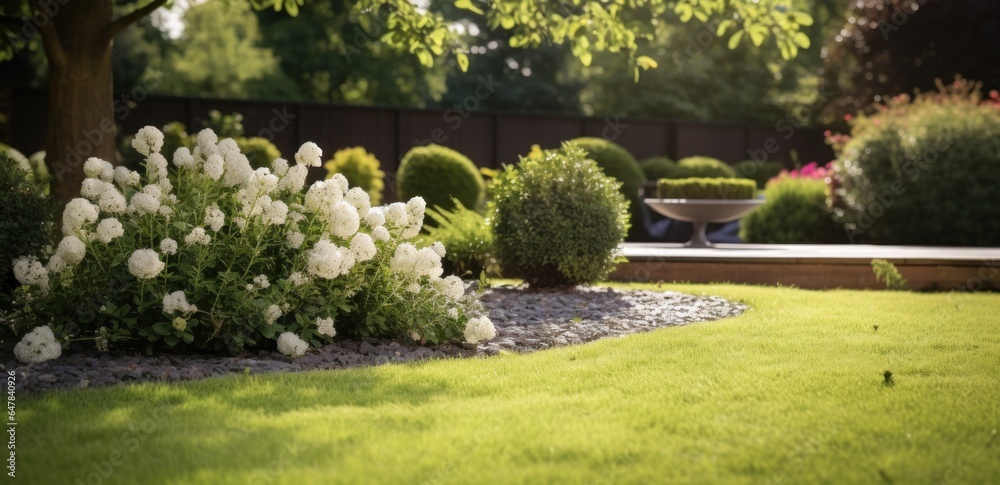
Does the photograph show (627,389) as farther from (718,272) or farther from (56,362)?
(718,272)

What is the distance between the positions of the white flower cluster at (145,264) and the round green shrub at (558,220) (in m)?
3.98

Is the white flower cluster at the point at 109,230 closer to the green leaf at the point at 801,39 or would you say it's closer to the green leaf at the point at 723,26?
the green leaf at the point at 723,26

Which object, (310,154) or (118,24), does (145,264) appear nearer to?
(310,154)

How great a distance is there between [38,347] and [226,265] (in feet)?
3.39

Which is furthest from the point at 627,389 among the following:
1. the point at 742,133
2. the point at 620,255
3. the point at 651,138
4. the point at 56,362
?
the point at 742,133

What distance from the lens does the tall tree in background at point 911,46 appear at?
66.2 ft

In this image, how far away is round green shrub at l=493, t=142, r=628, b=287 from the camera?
833cm

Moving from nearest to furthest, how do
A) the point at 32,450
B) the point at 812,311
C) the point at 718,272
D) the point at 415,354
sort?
the point at 32,450, the point at 415,354, the point at 812,311, the point at 718,272

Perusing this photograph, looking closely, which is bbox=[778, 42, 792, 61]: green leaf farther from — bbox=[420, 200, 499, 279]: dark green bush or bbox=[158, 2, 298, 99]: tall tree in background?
bbox=[158, 2, 298, 99]: tall tree in background

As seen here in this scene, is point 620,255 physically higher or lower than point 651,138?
lower

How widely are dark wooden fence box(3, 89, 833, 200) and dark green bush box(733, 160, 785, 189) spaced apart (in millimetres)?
1786

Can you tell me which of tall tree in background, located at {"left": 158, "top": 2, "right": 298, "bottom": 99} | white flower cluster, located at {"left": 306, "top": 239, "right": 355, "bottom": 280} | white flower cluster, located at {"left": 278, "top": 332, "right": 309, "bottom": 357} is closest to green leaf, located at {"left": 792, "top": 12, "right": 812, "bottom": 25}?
white flower cluster, located at {"left": 306, "top": 239, "right": 355, "bottom": 280}

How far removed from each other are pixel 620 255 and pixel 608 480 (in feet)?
19.2

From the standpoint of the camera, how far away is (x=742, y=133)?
23.7 meters
